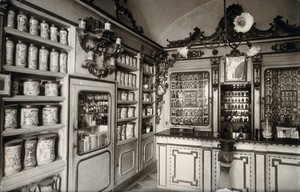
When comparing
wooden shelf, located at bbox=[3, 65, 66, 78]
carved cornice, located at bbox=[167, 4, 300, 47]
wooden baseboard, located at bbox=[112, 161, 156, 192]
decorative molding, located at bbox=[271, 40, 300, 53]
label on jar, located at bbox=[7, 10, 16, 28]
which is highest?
carved cornice, located at bbox=[167, 4, 300, 47]

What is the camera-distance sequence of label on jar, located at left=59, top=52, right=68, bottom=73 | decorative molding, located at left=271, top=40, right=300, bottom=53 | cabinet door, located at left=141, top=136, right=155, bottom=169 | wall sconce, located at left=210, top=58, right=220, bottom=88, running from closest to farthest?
label on jar, located at left=59, top=52, right=68, bottom=73 < decorative molding, located at left=271, top=40, right=300, bottom=53 < cabinet door, located at left=141, top=136, right=155, bottom=169 < wall sconce, located at left=210, top=58, right=220, bottom=88

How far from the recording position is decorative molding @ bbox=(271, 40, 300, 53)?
14.5 feet

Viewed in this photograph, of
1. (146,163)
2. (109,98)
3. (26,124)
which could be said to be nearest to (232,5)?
(109,98)

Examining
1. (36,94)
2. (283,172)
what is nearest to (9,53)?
(36,94)

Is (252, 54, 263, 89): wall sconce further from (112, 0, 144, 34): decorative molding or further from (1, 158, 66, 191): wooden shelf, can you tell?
(1, 158, 66, 191): wooden shelf

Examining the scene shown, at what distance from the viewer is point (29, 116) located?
2.11m

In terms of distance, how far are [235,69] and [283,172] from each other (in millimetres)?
2342

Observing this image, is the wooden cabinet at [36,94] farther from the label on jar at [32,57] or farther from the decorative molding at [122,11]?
the decorative molding at [122,11]

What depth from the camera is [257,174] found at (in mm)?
3258

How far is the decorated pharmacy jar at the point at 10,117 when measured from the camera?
6.23 feet

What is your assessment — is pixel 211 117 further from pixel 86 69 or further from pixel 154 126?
pixel 86 69

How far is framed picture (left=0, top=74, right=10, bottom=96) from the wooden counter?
8.25 ft

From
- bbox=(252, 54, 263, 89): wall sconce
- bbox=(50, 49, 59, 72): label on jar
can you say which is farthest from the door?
bbox=(252, 54, 263, 89): wall sconce

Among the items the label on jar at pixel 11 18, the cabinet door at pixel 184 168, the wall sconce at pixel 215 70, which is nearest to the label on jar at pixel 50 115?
the label on jar at pixel 11 18
